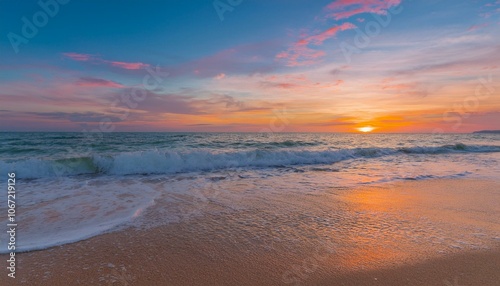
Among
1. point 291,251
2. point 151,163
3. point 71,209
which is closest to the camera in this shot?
point 291,251

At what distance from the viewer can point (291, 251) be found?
3875 millimetres

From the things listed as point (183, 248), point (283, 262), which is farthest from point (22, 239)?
point (283, 262)

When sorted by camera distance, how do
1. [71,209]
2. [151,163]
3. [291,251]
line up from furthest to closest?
1. [151,163]
2. [71,209]
3. [291,251]

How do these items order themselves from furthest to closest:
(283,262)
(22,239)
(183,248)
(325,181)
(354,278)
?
(325,181) < (22,239) < (183,248) < (283,262) < (354,278)

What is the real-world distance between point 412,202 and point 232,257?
518 centimetres

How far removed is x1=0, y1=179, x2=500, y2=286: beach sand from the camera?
320cm

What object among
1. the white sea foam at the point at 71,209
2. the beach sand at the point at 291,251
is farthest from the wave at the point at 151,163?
the beach sand at the point at 291,251

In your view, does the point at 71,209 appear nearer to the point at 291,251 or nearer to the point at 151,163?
the point at 291,251

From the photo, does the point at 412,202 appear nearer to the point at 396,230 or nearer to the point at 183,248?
the point at 396,230

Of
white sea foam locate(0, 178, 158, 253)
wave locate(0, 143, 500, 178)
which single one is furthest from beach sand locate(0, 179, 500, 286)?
wave locate(0, 143, 500, 178)

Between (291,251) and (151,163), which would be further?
(151,163)

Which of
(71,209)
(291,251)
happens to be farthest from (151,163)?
(291,251)

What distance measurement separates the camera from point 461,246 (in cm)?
404

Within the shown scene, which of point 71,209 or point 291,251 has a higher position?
point 291,251
